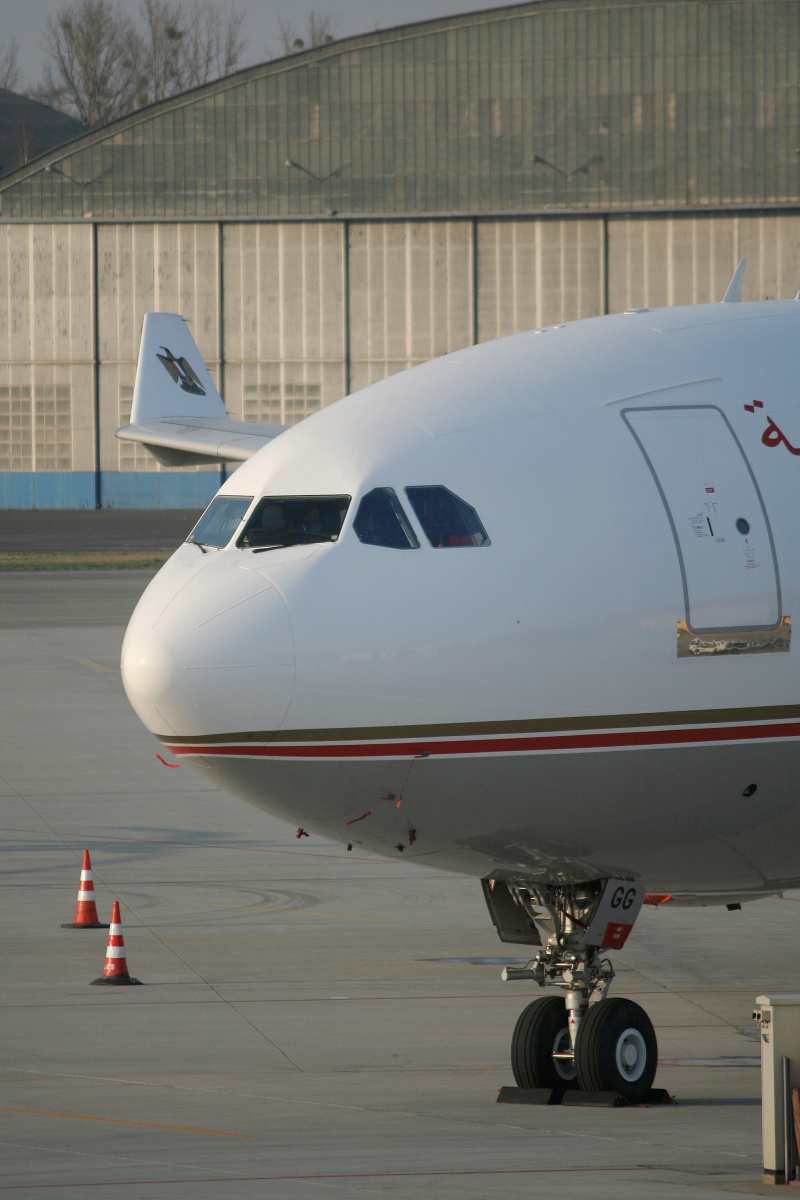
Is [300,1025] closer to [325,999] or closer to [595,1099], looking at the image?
[325,999]

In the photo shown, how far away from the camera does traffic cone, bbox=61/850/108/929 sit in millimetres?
18297

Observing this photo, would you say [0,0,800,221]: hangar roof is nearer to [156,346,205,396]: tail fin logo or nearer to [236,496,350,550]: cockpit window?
[156,346,205,396]: tail fin logo

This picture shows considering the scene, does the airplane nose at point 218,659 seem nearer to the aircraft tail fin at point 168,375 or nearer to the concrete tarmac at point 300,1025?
the concrete tarmac at point 300,1025

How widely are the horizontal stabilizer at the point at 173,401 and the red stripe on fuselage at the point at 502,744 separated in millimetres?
25904

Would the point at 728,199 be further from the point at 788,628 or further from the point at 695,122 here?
the point at 788,628

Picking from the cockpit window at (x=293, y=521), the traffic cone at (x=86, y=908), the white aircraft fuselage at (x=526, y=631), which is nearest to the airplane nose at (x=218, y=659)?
the white aircraft fuselage at (x=526, y=631)

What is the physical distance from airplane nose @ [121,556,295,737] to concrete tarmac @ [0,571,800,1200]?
2770 mm

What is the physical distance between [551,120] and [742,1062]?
65.6 m

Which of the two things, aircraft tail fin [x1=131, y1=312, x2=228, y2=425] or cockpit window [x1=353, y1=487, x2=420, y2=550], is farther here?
aircraft tail fin [x1=131, y1=312, x2=228, y2=425]

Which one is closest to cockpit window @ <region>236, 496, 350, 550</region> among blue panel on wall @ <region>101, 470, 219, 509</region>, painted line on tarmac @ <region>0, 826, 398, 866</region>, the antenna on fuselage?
the antenna on fuselage

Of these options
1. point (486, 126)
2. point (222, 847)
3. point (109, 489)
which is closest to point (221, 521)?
point (222, 847)

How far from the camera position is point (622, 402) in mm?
11633

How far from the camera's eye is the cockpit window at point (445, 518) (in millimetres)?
10961

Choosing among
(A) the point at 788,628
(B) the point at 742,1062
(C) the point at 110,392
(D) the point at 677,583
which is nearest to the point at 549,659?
(D) the point at 677,583
